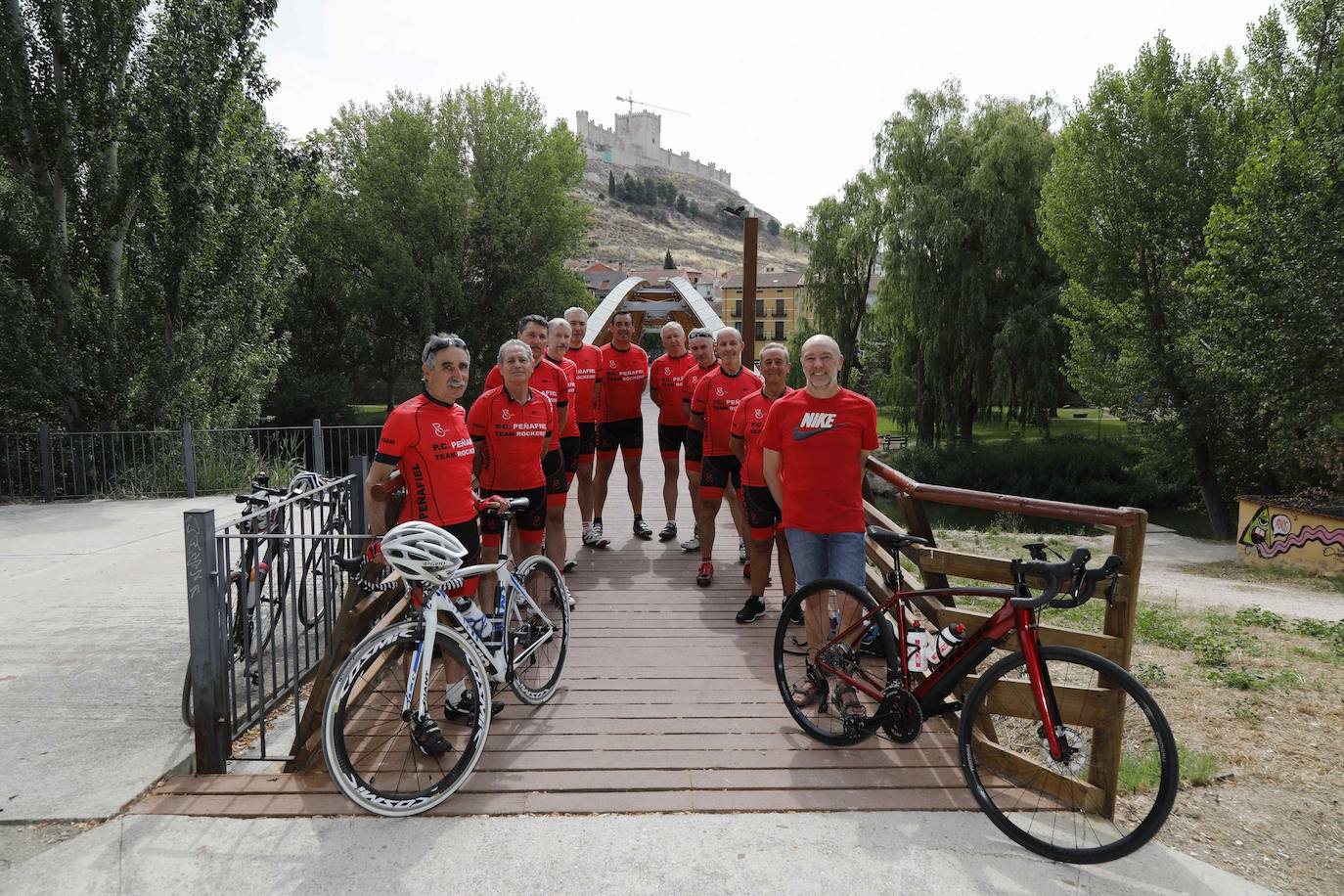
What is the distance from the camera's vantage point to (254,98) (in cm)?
1409

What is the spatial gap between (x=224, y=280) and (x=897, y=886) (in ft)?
47.4

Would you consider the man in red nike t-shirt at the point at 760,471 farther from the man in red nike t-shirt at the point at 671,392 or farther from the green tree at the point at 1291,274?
the green tree at the point at 1291,274

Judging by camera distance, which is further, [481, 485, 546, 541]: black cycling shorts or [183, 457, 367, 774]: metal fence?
[481, 485, 546, 541]: black cycling shorts

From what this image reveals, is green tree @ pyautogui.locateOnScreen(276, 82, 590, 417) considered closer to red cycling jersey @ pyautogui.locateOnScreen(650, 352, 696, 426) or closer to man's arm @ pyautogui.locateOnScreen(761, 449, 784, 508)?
red cycling jersey @ pyautogui.locateOnScreen(650, 352, 696, 426)

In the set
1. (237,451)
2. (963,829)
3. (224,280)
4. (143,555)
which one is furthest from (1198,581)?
(224,280)

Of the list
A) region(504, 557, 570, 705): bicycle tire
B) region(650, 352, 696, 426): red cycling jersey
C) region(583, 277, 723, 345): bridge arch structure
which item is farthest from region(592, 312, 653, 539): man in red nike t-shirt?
region(583, 277, 723, 345): bridge arch structure

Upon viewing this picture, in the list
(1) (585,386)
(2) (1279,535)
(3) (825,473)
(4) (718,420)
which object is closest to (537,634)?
(3) (825,473)

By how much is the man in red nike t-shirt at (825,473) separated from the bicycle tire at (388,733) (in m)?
1.51

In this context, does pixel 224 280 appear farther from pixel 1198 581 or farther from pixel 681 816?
pixel 1198 581

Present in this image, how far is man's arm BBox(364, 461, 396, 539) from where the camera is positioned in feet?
12.2

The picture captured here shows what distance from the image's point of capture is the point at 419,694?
3.19 m

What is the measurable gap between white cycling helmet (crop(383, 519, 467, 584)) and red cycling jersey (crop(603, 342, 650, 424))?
376 centimetres

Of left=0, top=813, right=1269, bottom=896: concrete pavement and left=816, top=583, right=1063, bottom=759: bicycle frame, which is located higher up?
left=816, top=583, right=1063, bottom=759: bicycle frame

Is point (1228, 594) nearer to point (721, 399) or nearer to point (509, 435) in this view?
point (721, 399)
